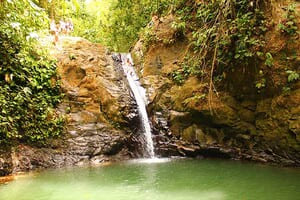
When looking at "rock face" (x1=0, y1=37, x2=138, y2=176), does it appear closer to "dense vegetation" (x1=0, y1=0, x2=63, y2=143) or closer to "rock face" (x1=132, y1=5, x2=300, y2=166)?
"dense vegetation" (x1=0, y1=0, x2=63, y2=143)

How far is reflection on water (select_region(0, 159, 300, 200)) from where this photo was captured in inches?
152

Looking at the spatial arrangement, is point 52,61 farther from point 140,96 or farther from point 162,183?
point 162,183

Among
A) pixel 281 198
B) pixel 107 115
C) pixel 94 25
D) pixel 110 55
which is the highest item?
pixel 94 25

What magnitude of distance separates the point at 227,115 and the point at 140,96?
8.19 ft

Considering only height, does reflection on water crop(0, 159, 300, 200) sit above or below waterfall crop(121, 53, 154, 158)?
below

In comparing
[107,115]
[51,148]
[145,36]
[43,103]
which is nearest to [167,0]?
[145,36]

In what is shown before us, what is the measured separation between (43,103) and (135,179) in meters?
3.20

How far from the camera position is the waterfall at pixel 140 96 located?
7.20 metres

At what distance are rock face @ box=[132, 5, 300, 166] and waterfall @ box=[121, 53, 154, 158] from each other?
Answer: 190mm

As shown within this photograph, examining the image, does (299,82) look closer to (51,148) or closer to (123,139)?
(123,139)

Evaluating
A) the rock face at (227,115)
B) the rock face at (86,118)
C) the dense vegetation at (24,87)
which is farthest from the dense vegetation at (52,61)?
the rock face at (86,118)

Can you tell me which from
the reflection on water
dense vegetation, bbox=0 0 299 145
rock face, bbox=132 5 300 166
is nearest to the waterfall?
rock face, bbox=132 5 300 166

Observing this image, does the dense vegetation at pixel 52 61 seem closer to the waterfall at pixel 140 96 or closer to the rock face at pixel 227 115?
the rock face at pixel 227 115

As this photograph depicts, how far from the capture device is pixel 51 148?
646 cm
